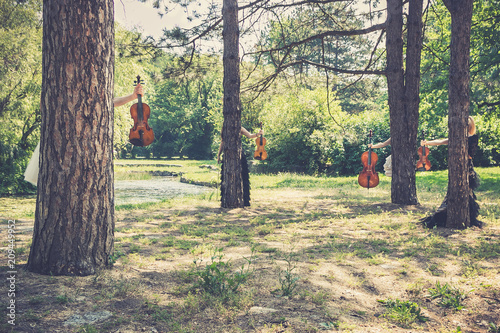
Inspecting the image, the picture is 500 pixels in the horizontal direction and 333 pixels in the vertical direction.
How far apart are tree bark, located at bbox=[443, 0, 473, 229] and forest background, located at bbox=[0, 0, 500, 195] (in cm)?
354

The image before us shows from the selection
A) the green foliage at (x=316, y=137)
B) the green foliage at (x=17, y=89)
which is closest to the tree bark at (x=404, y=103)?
the green foliage at (x=316, y=137)

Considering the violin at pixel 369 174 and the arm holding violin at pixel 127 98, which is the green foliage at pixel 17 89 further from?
the violin at pixel 369 174

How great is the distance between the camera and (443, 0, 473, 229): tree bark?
5398 mm

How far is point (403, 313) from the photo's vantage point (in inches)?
111

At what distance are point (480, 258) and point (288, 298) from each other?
2603 mm

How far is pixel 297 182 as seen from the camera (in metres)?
14.3

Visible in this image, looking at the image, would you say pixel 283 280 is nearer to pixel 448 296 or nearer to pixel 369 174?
pixel 448 296

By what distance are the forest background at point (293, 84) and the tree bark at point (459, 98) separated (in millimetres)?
3537

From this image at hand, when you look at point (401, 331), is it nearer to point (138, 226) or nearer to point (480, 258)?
point (480, 258)

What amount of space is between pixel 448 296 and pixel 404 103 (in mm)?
5551

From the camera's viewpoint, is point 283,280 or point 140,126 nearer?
point 283,280

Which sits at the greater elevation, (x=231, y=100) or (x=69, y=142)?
(x=231, y=100)

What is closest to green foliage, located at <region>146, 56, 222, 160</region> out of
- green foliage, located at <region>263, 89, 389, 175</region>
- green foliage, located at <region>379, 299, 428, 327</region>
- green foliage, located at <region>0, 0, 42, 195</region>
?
green foliage, located at <region>263, 89, 389, 175</region>

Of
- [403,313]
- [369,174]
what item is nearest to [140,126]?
[403,313]
